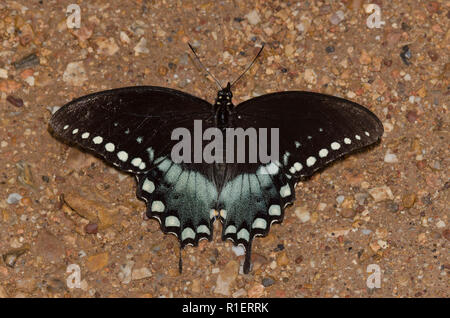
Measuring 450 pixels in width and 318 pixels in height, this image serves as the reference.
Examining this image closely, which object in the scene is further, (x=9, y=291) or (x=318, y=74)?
(x=318, y=74)

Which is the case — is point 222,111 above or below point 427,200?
above

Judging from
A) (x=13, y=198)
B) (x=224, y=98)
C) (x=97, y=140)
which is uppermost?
(x=224, y=98)

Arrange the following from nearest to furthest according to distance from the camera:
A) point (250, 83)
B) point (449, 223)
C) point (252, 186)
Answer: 1. point (252, 186)
2. point (449, 223)
3. point (250, 83)

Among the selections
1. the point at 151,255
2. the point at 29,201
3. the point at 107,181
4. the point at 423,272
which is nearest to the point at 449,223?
the point at 423,272

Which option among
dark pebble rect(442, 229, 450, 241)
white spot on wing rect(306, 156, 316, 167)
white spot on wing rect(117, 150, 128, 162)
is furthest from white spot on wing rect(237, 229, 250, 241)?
dark pebble rect(442, 229, 450, 241)

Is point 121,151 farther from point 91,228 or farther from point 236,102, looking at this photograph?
point 236,102

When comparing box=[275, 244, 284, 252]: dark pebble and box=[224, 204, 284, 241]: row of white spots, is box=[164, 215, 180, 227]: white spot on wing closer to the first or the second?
box=[224, 204, 284, 241]: row of white spots

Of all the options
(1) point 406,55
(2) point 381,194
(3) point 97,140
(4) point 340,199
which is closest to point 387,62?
(1) point 406,55

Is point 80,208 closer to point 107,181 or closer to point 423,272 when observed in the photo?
point 107,181
